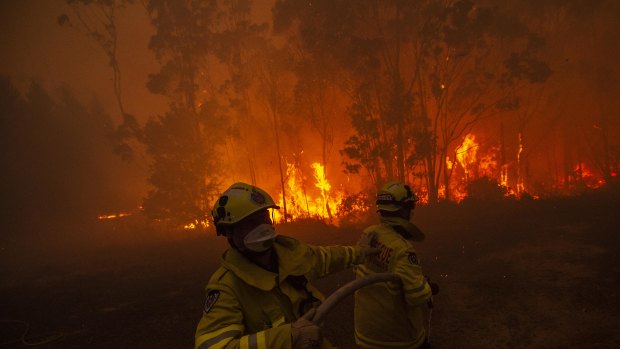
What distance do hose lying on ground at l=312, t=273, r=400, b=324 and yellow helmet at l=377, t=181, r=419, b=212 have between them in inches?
27.3

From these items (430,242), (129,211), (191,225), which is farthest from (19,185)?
(430,242)

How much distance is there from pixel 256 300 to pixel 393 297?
1540 mm

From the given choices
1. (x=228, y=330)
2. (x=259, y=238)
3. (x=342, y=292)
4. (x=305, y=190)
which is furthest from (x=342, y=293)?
(x=305, y=190)

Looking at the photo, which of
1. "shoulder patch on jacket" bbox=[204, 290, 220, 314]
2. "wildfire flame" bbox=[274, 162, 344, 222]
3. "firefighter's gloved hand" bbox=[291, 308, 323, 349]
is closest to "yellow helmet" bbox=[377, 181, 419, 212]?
"firefighter's gloved hand" bbox=[291, 308, 323, 349]

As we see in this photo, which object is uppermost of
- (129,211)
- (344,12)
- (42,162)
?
(344,12)

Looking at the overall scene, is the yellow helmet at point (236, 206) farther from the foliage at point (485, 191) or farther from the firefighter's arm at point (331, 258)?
the foliage at point (485, 191)

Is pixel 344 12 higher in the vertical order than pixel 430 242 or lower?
higher

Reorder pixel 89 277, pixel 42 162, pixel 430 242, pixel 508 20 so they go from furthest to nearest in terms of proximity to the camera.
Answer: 1. pixel 42 162
2. pixel 508 20
3. pixel 89 277
4. pixel 430 242

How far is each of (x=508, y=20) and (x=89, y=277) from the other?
99.3ft

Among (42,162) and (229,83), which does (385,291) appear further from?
(42,162)

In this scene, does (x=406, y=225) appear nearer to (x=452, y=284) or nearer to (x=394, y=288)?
(x=394, y=288)

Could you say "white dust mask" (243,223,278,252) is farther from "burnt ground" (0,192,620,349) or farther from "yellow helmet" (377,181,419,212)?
"burnt ground" (0,192,620,349)

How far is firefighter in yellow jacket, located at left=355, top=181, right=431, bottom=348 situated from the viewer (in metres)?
3.17

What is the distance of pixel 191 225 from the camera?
91.6 feet
